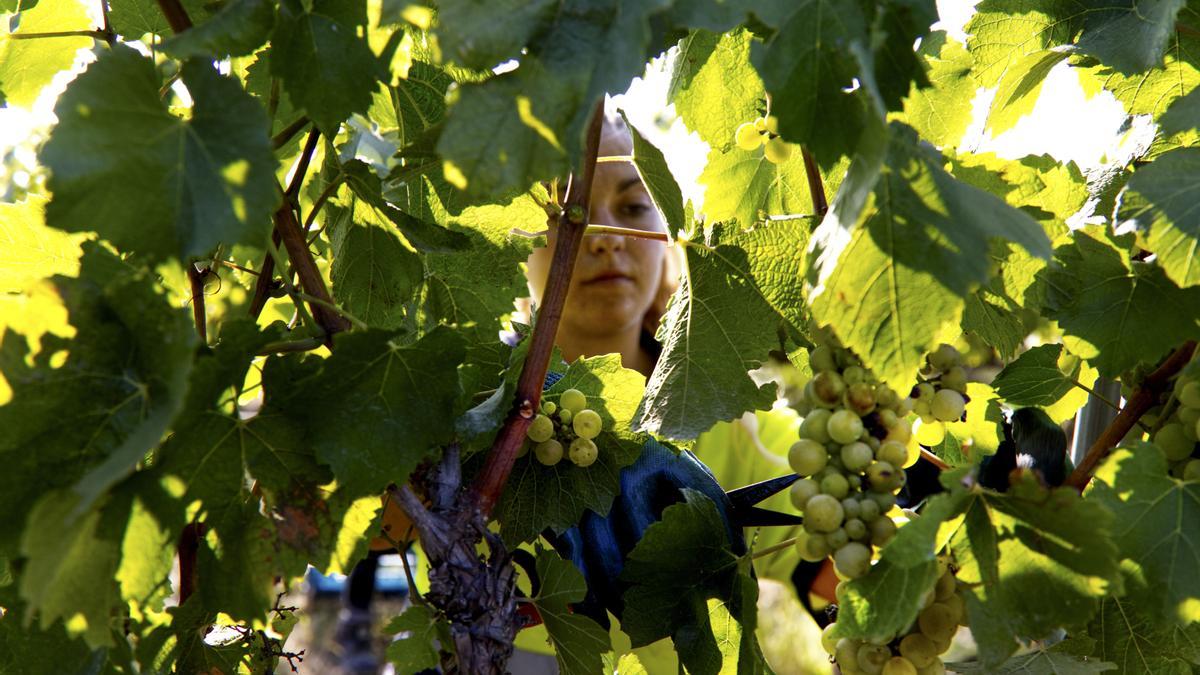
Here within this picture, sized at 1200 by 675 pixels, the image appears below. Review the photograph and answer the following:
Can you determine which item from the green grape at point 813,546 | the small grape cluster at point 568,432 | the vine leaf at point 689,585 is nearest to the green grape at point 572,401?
the small grape cluster at point 568,432

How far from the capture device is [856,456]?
29.0 inches

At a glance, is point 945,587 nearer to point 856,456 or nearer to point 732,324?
point 856,456

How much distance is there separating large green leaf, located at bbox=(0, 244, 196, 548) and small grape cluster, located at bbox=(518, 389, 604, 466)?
0.31 m

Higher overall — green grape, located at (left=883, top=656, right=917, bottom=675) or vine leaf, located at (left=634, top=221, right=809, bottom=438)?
vine leaf, located at (left=634, top=221, right=809, bottom=438)

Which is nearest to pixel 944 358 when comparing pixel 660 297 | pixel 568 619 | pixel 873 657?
pixel 873 657

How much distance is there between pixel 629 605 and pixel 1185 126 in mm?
533

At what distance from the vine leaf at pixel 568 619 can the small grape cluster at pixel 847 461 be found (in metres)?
0.19

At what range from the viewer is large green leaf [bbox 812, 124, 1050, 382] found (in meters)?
0.64

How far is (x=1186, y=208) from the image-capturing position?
70 cm

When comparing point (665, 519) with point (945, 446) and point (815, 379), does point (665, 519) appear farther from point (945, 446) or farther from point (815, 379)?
point (945, 446)

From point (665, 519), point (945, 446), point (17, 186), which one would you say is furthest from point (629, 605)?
point (17, 186)

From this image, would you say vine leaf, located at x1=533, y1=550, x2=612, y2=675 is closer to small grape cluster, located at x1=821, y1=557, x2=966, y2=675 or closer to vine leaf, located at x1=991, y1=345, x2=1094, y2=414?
small grape cluster, located at x1=821, y1=557, x2=966, y2=675

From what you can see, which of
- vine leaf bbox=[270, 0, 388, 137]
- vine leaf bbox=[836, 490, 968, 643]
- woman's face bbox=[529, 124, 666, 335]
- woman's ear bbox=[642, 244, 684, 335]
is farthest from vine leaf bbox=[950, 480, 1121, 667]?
woman's ear bbox=[642, 244, 684, 335]

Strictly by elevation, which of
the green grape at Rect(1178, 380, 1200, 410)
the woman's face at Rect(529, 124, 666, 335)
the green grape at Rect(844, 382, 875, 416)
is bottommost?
the woman's face at Rect(529, 124, 666, 335)
